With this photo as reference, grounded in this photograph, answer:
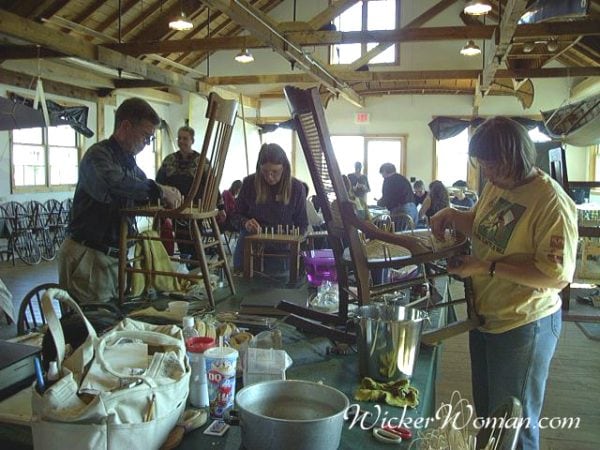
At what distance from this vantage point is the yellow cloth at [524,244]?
153 centimetres

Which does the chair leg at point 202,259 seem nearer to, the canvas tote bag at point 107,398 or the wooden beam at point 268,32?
the canvas tote bag at point 107,398

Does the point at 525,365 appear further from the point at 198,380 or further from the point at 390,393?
the point at 198,380

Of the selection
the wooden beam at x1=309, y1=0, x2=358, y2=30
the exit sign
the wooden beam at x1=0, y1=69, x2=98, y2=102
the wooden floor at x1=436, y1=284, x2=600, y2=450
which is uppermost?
the wooden beam at x1=309, y1=0, x2=358, y2=30

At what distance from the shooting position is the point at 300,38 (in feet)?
21.8

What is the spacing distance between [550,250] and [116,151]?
1693 millimetres

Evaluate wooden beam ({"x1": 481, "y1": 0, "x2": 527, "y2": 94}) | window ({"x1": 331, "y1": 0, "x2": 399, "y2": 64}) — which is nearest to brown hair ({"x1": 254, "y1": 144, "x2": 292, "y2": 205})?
wooden beam ({"x1": 481, "y1": 0, "x2": 527, "y2": 94})

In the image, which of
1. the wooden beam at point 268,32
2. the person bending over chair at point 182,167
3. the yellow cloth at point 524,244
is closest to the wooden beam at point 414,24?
the wooden beam at point 268,32

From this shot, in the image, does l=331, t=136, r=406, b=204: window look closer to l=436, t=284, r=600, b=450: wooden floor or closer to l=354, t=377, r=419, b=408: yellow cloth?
l=436, t=284, r=600, b=450: wooden floor

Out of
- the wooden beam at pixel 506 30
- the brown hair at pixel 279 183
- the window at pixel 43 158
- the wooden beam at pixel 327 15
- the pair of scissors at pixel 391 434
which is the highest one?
the wooden beam at pixel 327 15

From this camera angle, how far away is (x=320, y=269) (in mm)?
2555

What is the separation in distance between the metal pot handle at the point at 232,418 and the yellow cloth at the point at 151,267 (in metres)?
1.29

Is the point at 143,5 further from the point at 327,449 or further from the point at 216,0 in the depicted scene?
the point at 327,449

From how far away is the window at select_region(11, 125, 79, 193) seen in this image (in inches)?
337

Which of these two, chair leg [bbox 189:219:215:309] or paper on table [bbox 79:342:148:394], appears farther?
chair leg [bbox 189:219:215:309]
